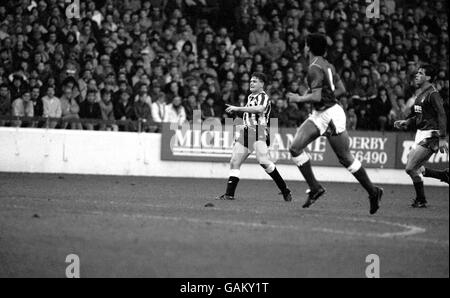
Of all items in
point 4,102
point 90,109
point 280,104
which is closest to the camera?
point 4,102

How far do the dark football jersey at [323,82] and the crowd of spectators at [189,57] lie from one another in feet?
33.9

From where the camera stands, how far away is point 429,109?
46.8 ft

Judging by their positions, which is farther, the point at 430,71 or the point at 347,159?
the point at 430,71

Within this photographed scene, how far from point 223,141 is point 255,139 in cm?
745

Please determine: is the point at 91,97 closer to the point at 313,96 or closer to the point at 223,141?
the point at 223,141

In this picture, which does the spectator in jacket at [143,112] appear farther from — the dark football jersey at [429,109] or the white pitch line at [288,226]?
the white pitch line at [288,226]

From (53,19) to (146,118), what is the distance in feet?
11.8

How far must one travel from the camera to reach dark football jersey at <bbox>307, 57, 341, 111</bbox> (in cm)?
1189

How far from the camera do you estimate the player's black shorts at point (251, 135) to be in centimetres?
1470

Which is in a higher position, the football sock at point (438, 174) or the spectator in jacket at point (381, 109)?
the spectator in jacket at point (381, 109)

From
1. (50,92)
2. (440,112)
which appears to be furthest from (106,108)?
(440,112)

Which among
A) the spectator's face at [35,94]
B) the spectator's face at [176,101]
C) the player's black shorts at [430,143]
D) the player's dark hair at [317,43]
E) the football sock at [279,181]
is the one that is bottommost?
the football sock at [279,181]

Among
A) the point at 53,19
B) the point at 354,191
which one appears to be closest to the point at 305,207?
the point at 354,191

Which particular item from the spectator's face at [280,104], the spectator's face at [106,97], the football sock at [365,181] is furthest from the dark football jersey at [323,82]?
→ the spectator's face at [280,104]
